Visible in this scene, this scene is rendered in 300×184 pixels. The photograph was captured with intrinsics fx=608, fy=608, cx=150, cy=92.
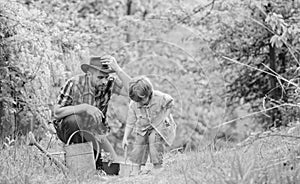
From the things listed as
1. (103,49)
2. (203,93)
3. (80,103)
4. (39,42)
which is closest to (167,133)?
(80,103)

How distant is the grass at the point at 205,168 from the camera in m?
3.45

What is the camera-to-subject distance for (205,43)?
7602 mm

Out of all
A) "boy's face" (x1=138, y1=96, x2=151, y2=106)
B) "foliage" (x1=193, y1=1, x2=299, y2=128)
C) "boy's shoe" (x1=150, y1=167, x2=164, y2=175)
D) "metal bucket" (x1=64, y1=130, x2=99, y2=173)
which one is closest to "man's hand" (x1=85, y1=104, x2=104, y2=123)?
"metal bucket" (x1=64, y1=130, x2=99, y2=173)

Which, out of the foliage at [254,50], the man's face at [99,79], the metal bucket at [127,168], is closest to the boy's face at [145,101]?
the man's face at [99,79]

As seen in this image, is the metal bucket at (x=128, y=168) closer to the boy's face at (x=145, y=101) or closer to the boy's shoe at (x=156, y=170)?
the boy's shoe at (x=156, y=170)

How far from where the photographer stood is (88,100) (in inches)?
198

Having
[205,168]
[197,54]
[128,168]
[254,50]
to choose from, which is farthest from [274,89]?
[205,168]

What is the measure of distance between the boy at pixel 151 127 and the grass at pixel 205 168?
162 mm

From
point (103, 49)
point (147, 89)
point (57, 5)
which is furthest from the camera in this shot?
point (103, 49)

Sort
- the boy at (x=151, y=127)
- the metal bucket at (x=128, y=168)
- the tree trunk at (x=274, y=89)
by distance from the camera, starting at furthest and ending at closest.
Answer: the tree trunk at (x=274, y=89)
the boy at (x=151, y=127)
the metal bucket at (x=128, y=168)

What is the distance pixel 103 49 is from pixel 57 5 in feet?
6.92

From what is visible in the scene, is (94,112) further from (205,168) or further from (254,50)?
(254,50)

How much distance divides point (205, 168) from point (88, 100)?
1.35 meters

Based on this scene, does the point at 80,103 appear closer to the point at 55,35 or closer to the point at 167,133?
the point at 167,133
